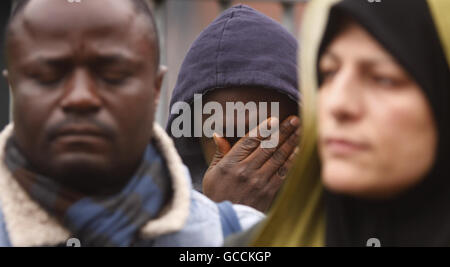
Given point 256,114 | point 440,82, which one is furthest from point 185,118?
point 440,82

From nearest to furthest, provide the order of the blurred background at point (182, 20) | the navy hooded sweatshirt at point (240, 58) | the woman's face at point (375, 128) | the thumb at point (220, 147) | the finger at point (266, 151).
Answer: the woman's face at point (375, 128)
the finger at point (266, 151)
the thumb at point (220, 147)
the navy hooded sweatshirt at point (240, 58)
the blurred background at point (182, 20)

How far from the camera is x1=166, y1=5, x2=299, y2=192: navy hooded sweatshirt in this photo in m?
1.60

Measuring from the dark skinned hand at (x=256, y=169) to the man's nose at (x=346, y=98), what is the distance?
433 millimetres

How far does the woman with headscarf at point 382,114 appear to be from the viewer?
898 mm

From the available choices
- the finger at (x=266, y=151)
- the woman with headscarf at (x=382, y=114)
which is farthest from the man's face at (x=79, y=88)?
the finger at (x=266, y=151)

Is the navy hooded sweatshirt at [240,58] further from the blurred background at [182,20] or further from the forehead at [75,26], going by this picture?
the blurred background at [182,20]

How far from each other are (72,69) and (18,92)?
9 centimetres

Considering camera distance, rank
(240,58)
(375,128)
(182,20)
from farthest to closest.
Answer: (182,20) → (240,58) → (375,128)

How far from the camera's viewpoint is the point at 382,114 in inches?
35.2

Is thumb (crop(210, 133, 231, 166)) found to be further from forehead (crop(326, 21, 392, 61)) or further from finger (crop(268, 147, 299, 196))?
forehead (crop(326, 21, 392, 61))

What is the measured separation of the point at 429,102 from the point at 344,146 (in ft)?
0.43

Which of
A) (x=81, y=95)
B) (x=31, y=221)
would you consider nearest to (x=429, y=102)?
(x=81, y=95)

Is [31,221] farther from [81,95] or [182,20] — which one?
[182,20]

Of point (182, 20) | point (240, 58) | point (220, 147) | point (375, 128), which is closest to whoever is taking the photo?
point (375, 128)
